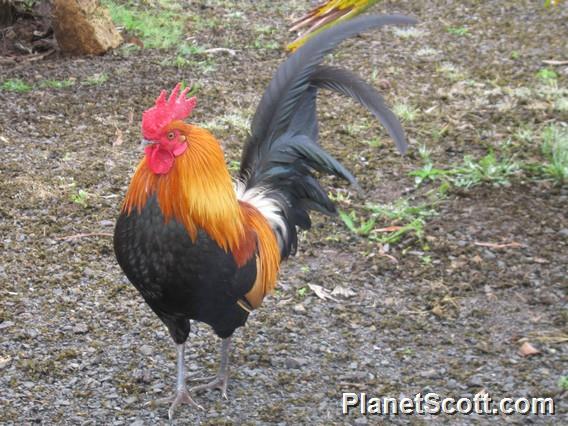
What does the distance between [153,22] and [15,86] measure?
231 cm

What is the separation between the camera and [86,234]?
491cm

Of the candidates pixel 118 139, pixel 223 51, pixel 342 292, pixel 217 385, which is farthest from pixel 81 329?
pixel 223 51

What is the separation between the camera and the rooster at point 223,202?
10.1 ft

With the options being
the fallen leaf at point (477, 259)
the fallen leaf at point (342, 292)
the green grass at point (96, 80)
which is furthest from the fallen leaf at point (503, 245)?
the green grass at point (96, 80)

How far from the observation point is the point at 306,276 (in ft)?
15.2

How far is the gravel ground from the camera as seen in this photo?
12.1 ft

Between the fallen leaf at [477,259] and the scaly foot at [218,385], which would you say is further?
the fallen leaf at [477,259]

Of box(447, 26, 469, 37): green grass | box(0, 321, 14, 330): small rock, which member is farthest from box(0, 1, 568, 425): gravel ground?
box(447, 26, 469, 37): green grass

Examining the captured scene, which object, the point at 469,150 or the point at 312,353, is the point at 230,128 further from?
the point at 312,353

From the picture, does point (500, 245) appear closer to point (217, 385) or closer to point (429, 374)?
point (429, 374)

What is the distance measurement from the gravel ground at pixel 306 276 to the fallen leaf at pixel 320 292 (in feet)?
0.09

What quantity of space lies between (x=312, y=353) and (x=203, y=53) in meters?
4.77

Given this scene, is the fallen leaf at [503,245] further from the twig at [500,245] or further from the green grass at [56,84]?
the green grass at [56,84]

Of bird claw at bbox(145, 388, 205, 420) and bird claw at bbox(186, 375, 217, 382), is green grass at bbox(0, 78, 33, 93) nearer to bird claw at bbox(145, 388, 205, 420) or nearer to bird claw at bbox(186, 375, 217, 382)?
bird claw at bbox(186, 375, 217, 382)
